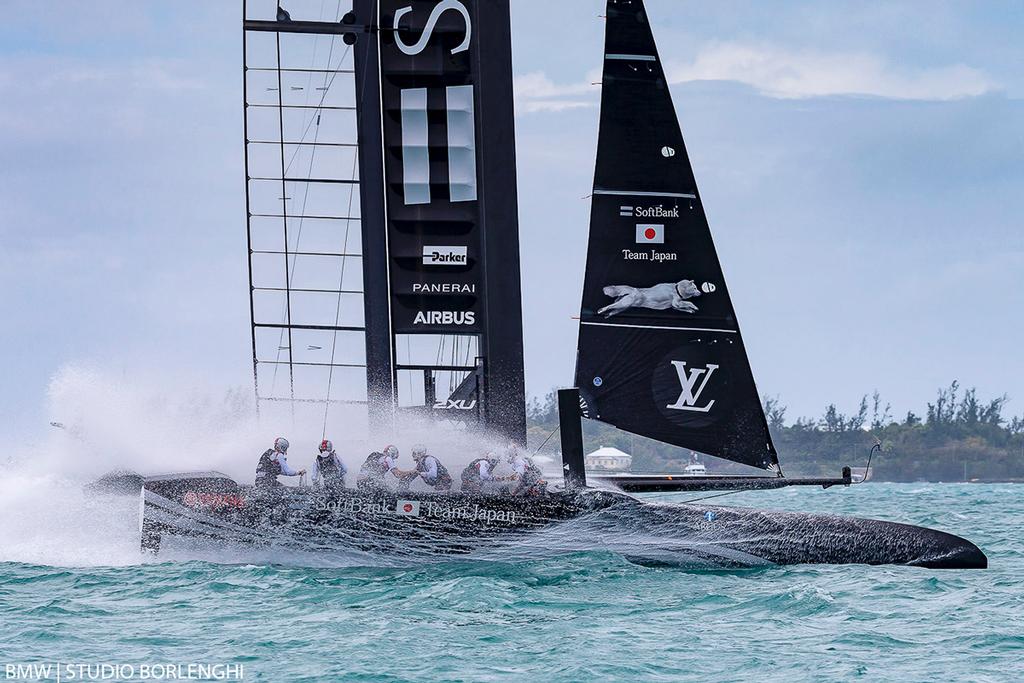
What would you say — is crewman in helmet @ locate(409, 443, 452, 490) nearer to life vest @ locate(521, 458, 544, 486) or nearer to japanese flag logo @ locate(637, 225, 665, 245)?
life vest @ locate(521, 458, 544, 486)

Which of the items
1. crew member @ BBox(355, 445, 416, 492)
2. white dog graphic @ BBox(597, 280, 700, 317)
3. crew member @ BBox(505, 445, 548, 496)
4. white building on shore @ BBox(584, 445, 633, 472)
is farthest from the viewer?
white building on shore @ BBox(584, 445, 633, 472)

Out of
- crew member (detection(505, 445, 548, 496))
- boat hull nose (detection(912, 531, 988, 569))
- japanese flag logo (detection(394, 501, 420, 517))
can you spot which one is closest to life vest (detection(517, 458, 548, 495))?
crew member (detection(505, 445, 548, 496))

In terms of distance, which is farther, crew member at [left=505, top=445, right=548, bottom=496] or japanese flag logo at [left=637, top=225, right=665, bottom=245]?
japanese flag logo at [left=637, top=225, right=665, bottom=245]

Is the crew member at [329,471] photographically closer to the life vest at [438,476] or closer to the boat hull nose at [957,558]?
the life vest at [438,476]

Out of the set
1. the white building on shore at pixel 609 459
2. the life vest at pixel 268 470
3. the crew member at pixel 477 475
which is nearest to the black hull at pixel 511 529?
the life vest at pixel 268 470

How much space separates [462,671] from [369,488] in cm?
470

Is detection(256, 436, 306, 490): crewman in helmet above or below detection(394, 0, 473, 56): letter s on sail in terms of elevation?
below

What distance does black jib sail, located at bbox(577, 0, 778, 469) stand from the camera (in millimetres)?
13820

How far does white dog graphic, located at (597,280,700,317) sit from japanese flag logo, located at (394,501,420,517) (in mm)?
2858

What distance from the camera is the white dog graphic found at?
45.3 feet

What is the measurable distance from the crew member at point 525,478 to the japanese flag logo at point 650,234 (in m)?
2.55

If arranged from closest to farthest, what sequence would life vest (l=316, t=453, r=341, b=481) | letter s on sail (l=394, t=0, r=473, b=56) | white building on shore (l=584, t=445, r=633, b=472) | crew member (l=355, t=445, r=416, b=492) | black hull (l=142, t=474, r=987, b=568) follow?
black hull (l=142, t=474, r=987, b=568) → crew member (l=355, t=445, r=416, b=492) → life vest (l=316, t=453, r=341, b=481) → letter s on sail (l=394, t=0, r=473, b=56) → white building on shore (l=584, t=445, r=633, b=472)

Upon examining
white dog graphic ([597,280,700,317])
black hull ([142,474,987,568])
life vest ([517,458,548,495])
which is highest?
white dog graphic ([597,280,700,317])

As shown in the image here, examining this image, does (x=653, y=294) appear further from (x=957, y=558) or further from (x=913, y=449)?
(x=913, y=449)
